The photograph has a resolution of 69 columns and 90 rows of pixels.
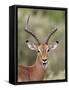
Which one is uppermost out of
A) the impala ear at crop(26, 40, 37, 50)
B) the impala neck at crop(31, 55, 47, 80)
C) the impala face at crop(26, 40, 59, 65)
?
the impala ear at crop(26, 40, 37, 50)

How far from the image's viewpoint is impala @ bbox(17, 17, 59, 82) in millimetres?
2080

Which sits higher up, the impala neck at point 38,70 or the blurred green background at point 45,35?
the blurred green background at point 45,35

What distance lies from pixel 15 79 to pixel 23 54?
0.17 meters

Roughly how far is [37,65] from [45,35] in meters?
0.21

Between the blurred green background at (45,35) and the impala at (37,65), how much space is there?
0.9 inches

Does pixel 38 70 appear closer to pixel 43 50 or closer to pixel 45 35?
pixel 43 50

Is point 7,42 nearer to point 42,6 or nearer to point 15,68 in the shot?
point 15,68

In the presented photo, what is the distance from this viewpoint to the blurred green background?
81.3 inches

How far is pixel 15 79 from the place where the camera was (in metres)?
2.04

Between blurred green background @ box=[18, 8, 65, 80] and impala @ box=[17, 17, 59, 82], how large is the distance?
0.08 feet

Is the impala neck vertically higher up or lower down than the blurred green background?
lower down

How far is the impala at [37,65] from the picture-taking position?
6.82 feet

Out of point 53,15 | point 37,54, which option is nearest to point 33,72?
point 37,54

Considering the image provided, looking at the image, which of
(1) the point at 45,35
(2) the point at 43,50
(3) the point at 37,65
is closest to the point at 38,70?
(3) the point at 37,65
